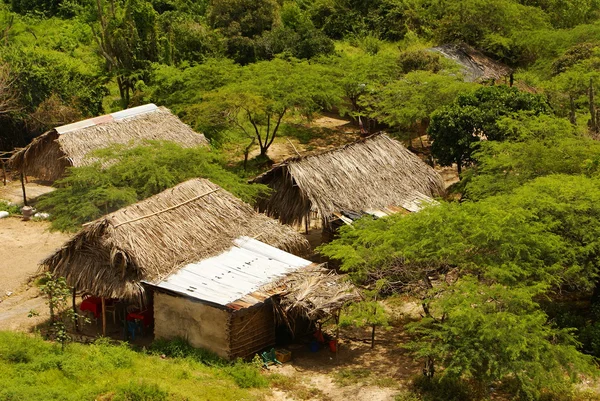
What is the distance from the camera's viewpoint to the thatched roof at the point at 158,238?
60.5 ft

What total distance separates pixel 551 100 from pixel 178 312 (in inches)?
673

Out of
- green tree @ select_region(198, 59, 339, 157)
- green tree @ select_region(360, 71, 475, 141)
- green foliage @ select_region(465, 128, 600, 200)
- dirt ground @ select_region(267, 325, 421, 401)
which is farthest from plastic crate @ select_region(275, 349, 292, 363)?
green tree @ select_region(360, 71, 475, 141)

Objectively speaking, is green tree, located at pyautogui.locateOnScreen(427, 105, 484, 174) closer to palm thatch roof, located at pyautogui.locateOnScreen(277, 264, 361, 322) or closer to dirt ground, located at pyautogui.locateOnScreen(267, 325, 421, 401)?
dirt ground, located at pyautogui.locateOnScreen(267, 325, 421, 401)

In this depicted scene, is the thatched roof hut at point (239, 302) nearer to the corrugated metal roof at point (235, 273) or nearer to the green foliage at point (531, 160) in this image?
the corrugated metal roof at point (235, 273)

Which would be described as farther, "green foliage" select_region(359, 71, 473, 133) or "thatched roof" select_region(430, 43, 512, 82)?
"thatched roof" select_region(430, 43, 512, 82)

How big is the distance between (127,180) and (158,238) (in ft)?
14.5

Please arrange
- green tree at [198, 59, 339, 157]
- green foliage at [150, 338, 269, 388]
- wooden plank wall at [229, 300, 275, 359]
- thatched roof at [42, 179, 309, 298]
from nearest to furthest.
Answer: green foliage at [150, 338, 269, 388]
wooden plank wall at [229, 300, 275, 359]
thatched roof at [42, 179, 309, 298]
green tree at [198, 59, 339, 157]

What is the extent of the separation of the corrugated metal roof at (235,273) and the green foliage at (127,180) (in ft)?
10.3

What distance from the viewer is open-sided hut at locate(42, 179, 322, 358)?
17.8 metres

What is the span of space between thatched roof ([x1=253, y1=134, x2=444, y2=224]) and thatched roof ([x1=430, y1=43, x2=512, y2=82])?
1212cm

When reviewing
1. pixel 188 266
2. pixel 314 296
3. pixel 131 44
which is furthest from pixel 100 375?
pixel 131 44

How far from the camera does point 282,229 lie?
21156 mm

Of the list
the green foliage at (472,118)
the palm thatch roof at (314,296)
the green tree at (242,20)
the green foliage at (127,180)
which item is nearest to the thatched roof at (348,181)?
the green foliage at (127,180)

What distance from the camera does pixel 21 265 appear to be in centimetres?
2353
